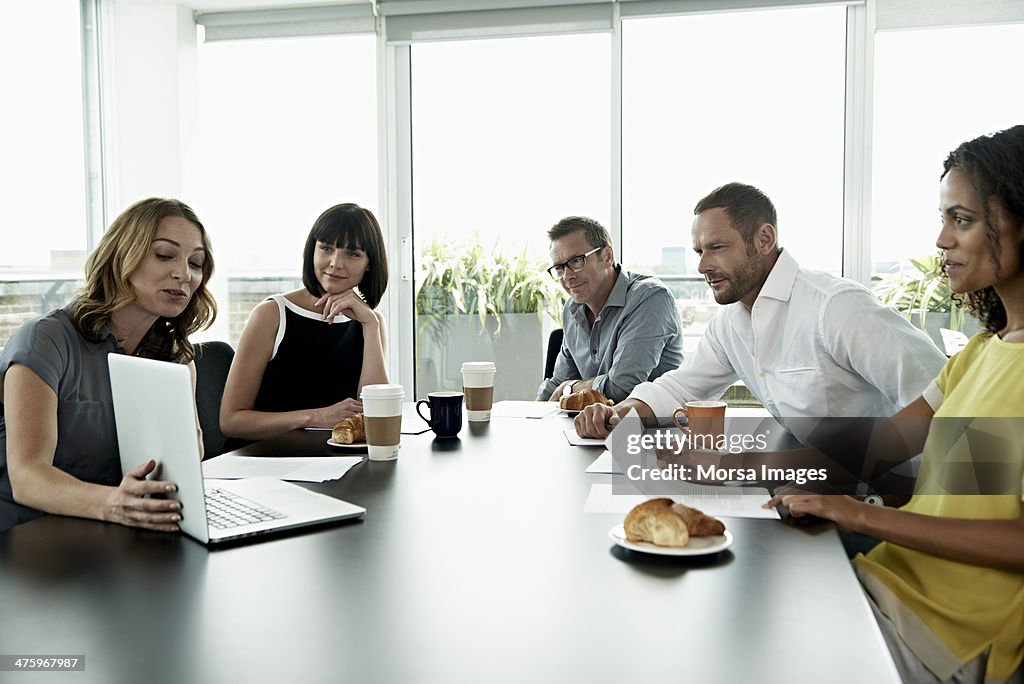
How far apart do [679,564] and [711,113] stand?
345 cm

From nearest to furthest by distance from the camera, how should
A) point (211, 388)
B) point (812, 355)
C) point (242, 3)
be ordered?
point (812, 355) < point (211, 388) < point (242, 3)

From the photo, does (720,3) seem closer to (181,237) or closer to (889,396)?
(889,396)

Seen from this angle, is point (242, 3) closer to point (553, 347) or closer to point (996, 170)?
point (553, 347)

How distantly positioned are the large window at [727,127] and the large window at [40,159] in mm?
2618

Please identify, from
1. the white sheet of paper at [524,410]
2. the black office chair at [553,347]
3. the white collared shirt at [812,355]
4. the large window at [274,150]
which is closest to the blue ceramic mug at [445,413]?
the white sheet of paper at [524,410]

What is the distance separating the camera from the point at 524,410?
101 inches

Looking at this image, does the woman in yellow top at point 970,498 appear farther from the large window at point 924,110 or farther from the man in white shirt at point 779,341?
the large window at point 924,110

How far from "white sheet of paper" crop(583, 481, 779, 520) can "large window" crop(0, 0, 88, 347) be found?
3.14 meters

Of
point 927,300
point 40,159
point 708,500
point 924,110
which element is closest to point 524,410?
point 708,500

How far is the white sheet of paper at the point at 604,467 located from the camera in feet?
5.50

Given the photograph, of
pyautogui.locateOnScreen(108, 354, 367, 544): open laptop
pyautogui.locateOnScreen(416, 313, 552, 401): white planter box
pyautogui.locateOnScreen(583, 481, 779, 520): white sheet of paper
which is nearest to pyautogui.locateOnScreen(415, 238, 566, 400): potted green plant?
pyautogui.locateOnScreen(416, 313, 552, 401): white planter box

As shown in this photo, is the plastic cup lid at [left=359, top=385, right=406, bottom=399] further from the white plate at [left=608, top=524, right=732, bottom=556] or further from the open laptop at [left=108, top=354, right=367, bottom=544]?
the white plate at [left=608, top=524, right=732, bottom=556]

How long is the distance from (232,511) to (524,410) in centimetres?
131

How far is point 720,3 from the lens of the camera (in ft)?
13.4
